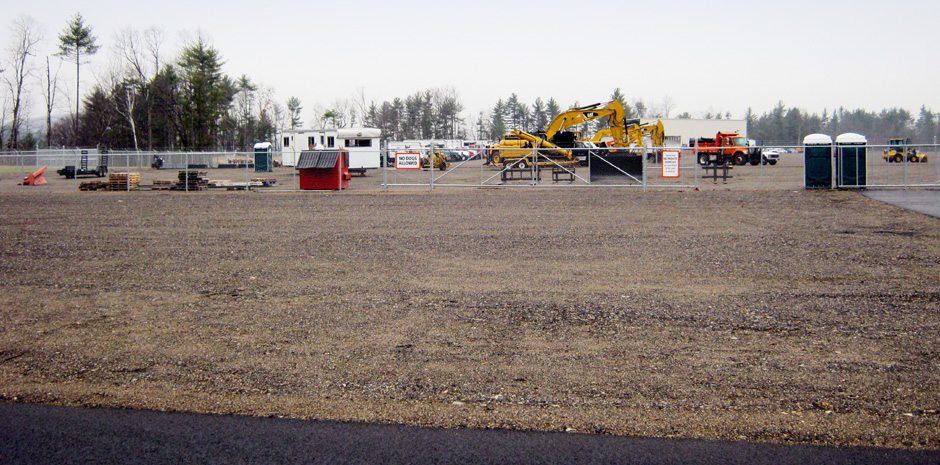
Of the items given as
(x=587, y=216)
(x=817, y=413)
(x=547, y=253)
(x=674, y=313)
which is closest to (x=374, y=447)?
(x=817, y=413)

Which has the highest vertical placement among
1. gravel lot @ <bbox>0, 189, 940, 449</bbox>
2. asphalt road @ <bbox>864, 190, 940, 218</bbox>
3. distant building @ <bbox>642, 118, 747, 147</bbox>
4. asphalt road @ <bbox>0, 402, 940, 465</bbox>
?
distant building @ <bbox>642, 118, 747, 147</bbox>

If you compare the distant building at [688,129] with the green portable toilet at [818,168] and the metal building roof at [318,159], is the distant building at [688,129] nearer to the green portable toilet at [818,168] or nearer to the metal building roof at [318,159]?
the green portable toilet at [818,168]

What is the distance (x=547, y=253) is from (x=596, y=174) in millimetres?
19772

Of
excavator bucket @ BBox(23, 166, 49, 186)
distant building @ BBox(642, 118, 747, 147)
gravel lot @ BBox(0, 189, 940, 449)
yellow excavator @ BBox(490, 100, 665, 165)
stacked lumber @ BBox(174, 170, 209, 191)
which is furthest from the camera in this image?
distant building @ BBox(642, 118, 747, 147)

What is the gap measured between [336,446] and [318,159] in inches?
1157

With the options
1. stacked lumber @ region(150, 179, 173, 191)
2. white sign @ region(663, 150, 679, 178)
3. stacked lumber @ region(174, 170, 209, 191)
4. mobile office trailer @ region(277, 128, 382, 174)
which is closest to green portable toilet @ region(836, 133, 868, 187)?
white sign @ region(663, 150, 679, 178)

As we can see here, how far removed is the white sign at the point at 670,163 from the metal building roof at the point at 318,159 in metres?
13.4

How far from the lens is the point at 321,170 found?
34.0 meters

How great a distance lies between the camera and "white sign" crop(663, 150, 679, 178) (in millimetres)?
33688

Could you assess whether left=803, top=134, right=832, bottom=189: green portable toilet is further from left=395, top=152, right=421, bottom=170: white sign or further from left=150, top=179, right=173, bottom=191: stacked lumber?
left=150, top=179, right=173, bottom=191: stacked lumber

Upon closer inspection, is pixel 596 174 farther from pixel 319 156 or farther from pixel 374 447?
pixel 374 447

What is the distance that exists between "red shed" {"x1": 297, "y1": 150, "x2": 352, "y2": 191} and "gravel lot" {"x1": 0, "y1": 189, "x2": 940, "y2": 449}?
1536 cm

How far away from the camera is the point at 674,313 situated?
9867 mm

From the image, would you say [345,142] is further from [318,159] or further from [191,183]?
[318,159]
